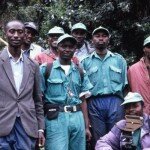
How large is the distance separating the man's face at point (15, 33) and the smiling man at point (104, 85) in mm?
1795

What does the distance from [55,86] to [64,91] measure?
0.15 m

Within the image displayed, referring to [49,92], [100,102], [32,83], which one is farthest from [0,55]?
[100,102]

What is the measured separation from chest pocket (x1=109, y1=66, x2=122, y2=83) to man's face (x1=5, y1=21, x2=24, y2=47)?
195 cm

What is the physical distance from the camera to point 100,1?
34.6 ft

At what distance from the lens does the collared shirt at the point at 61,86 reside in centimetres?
669

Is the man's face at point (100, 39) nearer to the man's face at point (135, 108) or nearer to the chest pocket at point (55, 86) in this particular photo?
the chest pocket at point (55, 86)

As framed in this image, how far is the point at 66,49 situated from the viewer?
22.3ft

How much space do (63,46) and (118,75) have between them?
117cm

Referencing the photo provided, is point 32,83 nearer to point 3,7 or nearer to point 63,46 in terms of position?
point 63,46

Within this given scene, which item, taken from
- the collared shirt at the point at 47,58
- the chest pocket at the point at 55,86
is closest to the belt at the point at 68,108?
the chest pocket at the point at 55,86

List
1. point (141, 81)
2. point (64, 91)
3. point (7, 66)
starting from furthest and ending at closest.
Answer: point (141, 81), point (64, 91), point (7, 66)

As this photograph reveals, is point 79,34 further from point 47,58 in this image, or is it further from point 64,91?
point 64,91

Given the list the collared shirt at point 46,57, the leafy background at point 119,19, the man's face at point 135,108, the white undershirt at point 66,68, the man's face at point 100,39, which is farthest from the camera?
the leafy background at point 119,19

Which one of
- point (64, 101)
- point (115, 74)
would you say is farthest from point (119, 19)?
Answer: point (64, 101)
